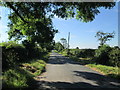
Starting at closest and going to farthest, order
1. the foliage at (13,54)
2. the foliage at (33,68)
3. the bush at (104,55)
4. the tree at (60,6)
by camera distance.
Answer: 1. the tree at (60,6)
2. the foliage at (13,54)
3. the foliage at (33,68)
4. the bush at (104,55)

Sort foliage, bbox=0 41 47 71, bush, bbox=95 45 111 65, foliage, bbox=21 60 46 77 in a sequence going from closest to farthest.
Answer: foliage, bbox=0 41 47 71 < foliage, bbox=21 60 46 77 < bush, bbox=95 45 111 65

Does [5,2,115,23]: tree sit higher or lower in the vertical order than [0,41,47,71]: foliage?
higher

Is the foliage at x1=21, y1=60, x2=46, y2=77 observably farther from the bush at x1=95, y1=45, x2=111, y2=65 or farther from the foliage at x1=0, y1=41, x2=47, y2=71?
the bush at x1=95, y1=45, x2=111, y2=65

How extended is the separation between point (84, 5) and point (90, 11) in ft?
3.49

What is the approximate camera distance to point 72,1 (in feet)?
23.6

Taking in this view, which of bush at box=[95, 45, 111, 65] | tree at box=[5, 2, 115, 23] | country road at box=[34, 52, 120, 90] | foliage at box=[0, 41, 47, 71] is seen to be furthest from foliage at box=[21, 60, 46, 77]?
bush at box=[95, 45, 111, 65]

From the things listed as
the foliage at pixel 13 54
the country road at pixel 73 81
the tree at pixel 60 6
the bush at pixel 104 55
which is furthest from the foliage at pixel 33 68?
the bush at pixel 104 55

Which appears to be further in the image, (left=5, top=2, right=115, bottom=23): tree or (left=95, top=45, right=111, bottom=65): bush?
(left=95, top=45, right=111, bottom=65): bush

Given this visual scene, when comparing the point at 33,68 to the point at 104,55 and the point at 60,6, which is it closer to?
the point at 60,6

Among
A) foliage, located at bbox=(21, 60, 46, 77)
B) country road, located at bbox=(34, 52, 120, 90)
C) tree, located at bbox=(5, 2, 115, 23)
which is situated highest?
tree, located at bbox=(5, 2, 115, 23)

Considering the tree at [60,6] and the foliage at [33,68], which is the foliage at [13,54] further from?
the tree at [60,6]

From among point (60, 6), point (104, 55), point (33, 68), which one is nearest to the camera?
point (60, 6)

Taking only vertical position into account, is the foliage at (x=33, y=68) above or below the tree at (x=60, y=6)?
below

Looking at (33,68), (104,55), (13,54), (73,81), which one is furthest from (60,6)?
(104,55)
